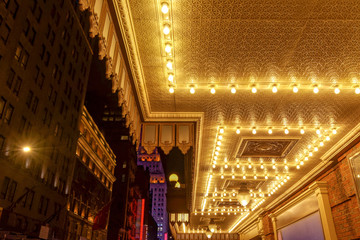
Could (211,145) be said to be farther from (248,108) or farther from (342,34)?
(342,34)

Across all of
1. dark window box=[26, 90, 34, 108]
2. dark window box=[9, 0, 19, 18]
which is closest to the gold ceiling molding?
dark window box=[9, 0, 19, 18]

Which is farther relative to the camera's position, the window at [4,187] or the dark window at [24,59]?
the dark window at [24,59]

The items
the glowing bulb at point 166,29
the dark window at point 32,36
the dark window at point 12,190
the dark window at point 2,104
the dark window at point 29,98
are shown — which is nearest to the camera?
the glowing bulb at point 166,29

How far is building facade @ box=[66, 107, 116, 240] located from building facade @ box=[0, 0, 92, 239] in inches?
42.6

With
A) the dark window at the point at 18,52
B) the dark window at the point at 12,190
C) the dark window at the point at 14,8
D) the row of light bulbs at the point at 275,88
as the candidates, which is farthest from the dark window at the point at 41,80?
the row of light bulbs at the point at 275,88

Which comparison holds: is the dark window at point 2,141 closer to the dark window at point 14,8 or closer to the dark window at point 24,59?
the dark window at point 24,59

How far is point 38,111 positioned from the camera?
3072 centimetres

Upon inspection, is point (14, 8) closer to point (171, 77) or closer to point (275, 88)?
point (171, 77)

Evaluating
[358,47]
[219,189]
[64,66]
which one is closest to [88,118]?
[64,66]

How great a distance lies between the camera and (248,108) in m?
8.40

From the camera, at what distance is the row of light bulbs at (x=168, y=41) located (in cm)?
485

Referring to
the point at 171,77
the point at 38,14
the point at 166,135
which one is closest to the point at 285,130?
the point at 166,135

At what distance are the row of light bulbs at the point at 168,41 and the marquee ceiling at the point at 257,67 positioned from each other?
33mm

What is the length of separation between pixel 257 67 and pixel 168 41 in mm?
2206
